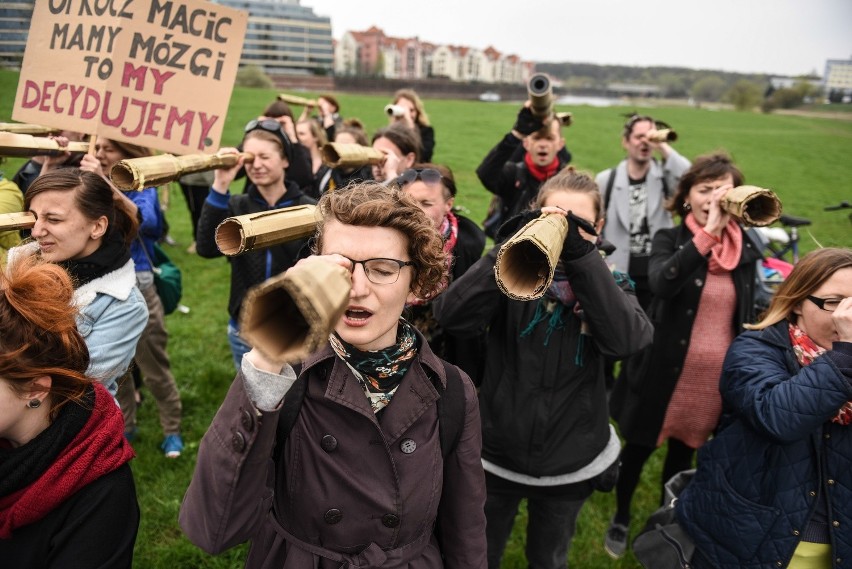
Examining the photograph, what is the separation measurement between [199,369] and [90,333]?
2777 millimetres

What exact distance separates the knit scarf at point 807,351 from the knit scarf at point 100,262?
9.91ft

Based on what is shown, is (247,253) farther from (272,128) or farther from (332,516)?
(332,516)

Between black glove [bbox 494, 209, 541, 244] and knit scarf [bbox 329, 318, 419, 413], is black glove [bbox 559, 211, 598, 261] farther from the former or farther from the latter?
knit scarf [bbox 329, 318, 419, 413]

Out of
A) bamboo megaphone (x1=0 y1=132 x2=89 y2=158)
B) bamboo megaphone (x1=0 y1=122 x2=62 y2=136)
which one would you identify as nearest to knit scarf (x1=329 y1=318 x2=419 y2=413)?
bamboo megaphone (x1=0 y1=132 x2=89 y2=158)

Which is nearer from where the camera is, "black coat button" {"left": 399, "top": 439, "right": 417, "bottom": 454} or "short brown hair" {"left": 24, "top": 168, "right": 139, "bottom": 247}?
"black coat button" {"left": 399, "top": 439, "right": 417, "bottom": 454}

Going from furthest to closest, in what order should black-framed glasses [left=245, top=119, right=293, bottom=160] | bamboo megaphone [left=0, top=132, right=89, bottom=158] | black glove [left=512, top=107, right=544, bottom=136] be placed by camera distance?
black glove [left=512, top=107, right=544, bottom=136]
black-framed glasses [left=245, top=119, right=293, bottom=160]
bamboo megaphone [left=0, top=132, right=89, bottom=158]

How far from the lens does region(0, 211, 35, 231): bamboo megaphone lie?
8.22 ft

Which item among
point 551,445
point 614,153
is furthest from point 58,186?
point 614,153

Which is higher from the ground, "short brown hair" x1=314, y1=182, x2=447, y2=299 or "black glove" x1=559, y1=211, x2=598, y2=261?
"short brown hair" x1=314, y1=182, x2=447, y2=299

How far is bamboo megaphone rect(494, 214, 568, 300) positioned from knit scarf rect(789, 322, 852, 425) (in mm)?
994

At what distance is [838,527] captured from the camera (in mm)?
2025

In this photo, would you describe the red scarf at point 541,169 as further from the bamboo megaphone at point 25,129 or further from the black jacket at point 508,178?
the bamboo megaphone at point 25,129

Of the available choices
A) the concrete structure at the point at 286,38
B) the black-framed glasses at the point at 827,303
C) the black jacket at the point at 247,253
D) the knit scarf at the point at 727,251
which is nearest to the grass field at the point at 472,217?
the knit scarf at the point at 727,251

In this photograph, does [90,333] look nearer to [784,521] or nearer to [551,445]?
[551,445]
